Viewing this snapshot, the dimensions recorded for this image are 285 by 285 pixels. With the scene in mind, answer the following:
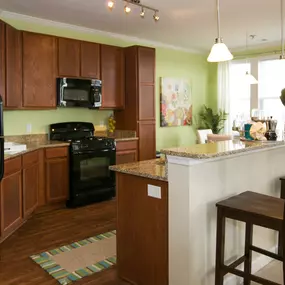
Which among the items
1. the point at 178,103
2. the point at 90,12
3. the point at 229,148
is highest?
the point at 90,12

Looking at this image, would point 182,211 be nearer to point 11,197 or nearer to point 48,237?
point 48,237

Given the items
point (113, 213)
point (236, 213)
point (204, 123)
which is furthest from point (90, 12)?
point (204, 123)

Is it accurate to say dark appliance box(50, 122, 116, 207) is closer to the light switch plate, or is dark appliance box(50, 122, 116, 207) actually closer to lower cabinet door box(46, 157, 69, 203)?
lower cabinet door box(46, 157, 69, 203)

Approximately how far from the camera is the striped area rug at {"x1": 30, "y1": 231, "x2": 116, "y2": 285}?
272 cm

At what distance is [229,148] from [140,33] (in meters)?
3.83

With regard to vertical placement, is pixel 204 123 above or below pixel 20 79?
below

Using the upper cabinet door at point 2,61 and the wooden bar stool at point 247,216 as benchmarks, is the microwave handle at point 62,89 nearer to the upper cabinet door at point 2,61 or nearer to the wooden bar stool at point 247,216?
the upper cabinet door at point 2,61

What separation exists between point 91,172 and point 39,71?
5.11 ft

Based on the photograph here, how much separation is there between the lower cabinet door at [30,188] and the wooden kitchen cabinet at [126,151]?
1.35 metres

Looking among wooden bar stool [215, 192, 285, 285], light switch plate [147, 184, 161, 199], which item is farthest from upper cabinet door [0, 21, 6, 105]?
wooden bar stool [215, 192, 285, 285]

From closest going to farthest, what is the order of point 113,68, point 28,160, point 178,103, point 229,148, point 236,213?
point 236,213 < point 229,148 < point 28,160 < point 113,68 < point 178,103

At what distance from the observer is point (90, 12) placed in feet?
14.4

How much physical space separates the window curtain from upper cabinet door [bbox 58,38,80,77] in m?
3.51

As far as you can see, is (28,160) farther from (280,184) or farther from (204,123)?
(204,123)
